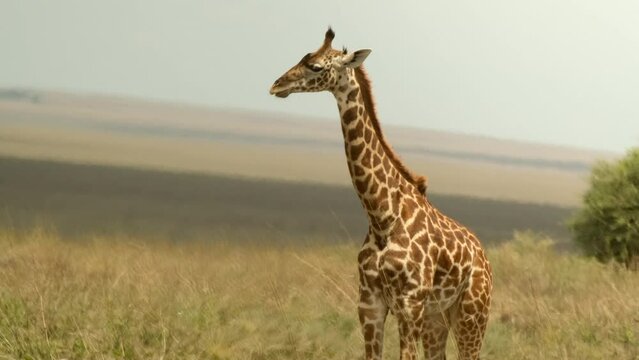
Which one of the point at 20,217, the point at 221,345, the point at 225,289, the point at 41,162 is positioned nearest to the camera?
the point at 221,345

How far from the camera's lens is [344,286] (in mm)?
13773

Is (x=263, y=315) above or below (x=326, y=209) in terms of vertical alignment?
above

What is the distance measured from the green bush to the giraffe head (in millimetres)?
11292

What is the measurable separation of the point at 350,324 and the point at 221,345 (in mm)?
2208

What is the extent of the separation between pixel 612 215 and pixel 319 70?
1183cm

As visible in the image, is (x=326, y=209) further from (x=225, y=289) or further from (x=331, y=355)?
(x=331, y=355)

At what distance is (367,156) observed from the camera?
296 inches

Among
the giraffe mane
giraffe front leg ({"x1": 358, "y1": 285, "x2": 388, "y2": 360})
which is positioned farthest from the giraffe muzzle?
giraffe front leg ({"x1": 358, "y1": 285, "x2": 388, "y2": 360})

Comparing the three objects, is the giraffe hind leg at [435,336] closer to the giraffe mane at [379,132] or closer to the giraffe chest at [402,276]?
the giraffe chest at [402,276]

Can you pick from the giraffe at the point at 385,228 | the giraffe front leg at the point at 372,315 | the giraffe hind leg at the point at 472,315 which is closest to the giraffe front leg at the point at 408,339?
the giraffe at the point at 385,228

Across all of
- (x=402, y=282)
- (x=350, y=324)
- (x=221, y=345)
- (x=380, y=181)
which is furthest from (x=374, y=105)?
(x=350, y=324)

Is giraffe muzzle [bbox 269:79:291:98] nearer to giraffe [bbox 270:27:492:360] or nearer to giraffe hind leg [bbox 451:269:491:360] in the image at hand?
giraffe [bbox 270:27:492:360]

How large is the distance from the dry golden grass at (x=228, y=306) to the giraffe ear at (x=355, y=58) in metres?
2.91

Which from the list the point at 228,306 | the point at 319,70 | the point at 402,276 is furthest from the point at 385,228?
the point at 228,306
